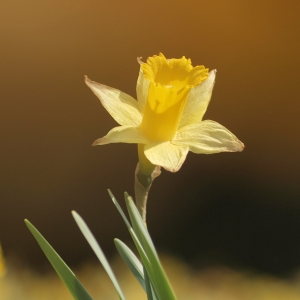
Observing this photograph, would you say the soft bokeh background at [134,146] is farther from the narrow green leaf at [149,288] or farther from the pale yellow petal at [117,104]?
the narrow green leaf at [149,288]

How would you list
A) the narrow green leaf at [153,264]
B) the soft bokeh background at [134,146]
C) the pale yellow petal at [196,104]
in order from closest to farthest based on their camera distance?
the narrow green leaf at [153,264] < the pale yellow petal at [196,104] < the soft bokeh background at [134,146]

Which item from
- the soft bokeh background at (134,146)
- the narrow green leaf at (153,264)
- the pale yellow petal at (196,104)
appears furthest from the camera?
the soft bokeh background at (134,146)

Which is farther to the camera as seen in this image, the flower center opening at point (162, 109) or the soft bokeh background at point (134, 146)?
the soft bokeh background at point (134, 146)

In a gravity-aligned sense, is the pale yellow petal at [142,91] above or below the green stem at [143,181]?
above

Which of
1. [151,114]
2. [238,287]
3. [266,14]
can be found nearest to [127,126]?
[151,114]

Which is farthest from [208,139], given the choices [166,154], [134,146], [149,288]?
[134,146]

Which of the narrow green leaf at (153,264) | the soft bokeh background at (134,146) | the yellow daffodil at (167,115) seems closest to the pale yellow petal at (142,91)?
the yellow daffodil at (167,115)

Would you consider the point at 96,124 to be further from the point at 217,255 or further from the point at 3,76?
the point at 217,255
